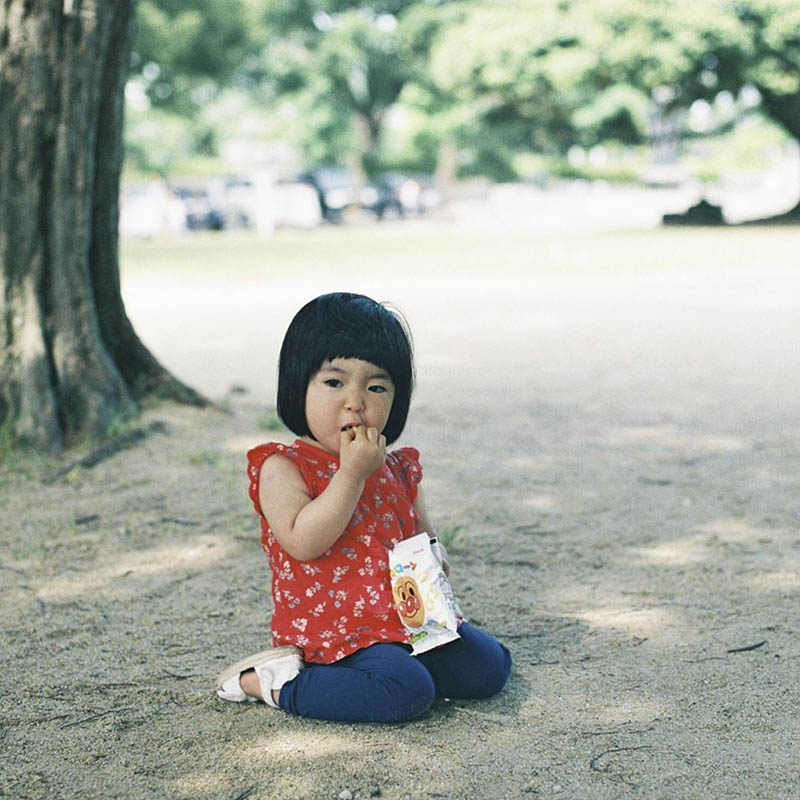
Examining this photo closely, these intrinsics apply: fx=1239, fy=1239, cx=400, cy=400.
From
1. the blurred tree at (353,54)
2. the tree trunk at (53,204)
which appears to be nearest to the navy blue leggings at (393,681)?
the tree trunk at (53,204)

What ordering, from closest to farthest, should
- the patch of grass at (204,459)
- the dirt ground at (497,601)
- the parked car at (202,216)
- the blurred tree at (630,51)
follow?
the dirt ground at (497,601)
the patch of grass at (204,459)
the blurred tree at (630,51)
the parked car at (202,216)

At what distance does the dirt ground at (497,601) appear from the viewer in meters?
2.51

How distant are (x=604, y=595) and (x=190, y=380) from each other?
467 cm

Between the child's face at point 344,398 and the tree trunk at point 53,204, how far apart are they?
2.73 metres

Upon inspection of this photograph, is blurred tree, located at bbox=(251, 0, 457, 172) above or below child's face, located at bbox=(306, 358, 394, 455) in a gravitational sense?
above

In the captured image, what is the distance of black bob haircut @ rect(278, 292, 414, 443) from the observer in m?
2.78

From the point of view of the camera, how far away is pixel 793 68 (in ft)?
72.7

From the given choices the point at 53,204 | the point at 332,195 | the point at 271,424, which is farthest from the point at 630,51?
the point at 53,204

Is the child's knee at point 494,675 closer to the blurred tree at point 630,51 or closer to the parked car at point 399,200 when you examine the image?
the blurred tree at point 630,51

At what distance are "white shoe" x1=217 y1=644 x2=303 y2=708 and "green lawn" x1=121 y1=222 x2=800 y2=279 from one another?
1351cm

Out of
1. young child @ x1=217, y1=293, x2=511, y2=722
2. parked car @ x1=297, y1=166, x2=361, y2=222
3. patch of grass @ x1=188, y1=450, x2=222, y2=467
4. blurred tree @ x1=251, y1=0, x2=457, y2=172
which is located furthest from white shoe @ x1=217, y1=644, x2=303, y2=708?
blurred tree @ x1=251, y1=0, x2=457, y2=172

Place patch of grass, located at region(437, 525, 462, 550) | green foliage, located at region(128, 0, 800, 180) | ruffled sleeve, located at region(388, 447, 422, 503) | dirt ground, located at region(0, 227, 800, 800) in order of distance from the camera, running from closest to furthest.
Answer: dirt ground, located at region(0, 227, 800, 800) → ruffled sleeve, located at region(388, 447, 422, 503) → patch of grass, located at region(437, 525, 462, 550) → green foliage, located at region(128, 0, 800, 180)

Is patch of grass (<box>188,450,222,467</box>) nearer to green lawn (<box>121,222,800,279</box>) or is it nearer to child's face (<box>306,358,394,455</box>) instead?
child's face (<box>306,358,394,455</box>)

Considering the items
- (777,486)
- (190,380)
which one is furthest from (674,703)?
(190,380)
